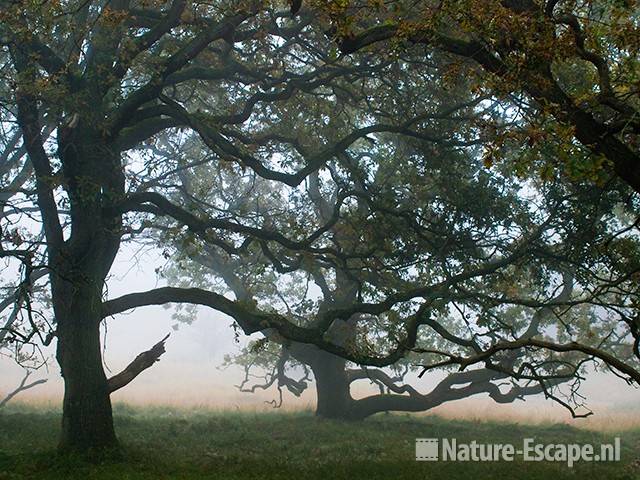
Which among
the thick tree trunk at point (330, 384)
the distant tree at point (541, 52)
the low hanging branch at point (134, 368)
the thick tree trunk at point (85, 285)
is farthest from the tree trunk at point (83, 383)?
the thick tree trunk at point (330, 384)

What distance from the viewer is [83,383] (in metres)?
14.9

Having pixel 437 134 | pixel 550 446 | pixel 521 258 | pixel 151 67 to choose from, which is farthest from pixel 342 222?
pixel 550 446

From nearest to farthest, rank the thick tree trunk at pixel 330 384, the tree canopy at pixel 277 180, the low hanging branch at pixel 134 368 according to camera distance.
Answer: the tree canopy at pixel 277 180, the low hanging branch at pixel 134 368, the thick tree trunk at pixel 330 384

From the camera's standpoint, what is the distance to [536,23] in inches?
359

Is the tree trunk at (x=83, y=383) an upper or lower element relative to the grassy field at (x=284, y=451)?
upper

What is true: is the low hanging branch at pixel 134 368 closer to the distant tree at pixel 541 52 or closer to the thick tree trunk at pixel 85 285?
the thick tree trunk at pixel 85 285

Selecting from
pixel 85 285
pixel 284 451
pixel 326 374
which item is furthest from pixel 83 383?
pixel 326 374

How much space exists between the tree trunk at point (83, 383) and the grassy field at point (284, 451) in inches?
23.2

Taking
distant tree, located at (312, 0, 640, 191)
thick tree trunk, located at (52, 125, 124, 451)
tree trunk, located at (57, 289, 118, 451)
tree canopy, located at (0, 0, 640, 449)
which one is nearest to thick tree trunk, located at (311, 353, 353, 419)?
tree canopy, located at (0, 0, 640, 449)

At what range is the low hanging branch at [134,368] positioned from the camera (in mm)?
15461

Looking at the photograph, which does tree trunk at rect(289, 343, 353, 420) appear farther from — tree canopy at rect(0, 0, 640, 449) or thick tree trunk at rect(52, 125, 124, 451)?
thick tree trunk at rect(52, 125, 124, 451)

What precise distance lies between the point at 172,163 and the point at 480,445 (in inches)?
560

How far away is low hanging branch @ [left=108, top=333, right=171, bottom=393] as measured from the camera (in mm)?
15461

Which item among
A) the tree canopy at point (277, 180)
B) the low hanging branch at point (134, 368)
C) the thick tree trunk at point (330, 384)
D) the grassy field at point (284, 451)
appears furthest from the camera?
the thick tree trunk at point (330, 384)
